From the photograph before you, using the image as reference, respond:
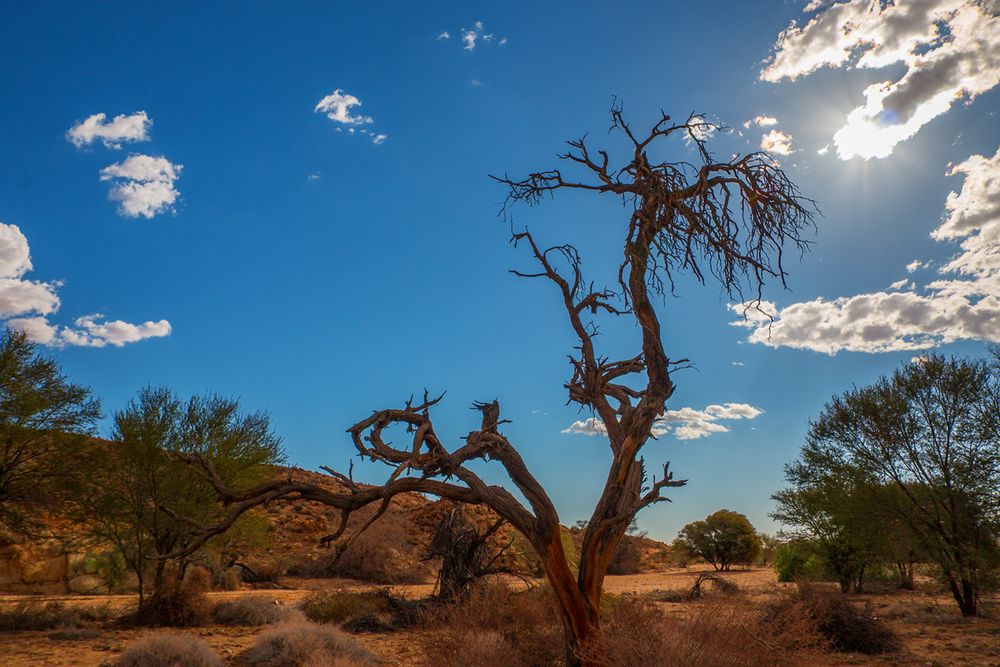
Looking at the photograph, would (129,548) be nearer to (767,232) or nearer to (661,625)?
(661,625)

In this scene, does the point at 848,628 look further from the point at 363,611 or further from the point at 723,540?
the point at 723,540

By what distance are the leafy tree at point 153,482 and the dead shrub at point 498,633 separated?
387 inches

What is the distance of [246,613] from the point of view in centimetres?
1553

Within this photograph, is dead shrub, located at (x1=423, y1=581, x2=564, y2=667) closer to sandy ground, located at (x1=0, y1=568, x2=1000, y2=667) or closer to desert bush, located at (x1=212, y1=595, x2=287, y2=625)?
sandy ground, located at (x1=0, y1=568, x2=1000, y2=667)

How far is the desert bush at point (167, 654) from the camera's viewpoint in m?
9.24

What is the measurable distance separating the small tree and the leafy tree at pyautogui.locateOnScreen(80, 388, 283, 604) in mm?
34714

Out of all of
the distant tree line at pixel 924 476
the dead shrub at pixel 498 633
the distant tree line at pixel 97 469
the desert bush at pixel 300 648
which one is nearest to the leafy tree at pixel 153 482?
the distant tree line at pixel 97 469

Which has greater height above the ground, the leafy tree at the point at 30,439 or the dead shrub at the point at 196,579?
the leafy tree at the point at 30,439

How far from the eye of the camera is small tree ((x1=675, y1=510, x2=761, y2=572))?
42.8 metres

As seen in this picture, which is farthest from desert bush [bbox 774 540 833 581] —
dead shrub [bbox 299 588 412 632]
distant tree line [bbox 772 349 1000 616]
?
dead shrub [bbox 299 588 412 632]

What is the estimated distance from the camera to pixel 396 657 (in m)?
11.0

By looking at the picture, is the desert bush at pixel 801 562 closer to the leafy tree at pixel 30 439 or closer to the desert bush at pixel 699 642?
the desert bush at pixel 699 642

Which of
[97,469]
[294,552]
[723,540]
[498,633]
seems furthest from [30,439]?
[723,540]

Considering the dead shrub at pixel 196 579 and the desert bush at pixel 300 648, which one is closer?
the desert bush at pixel 300 648
